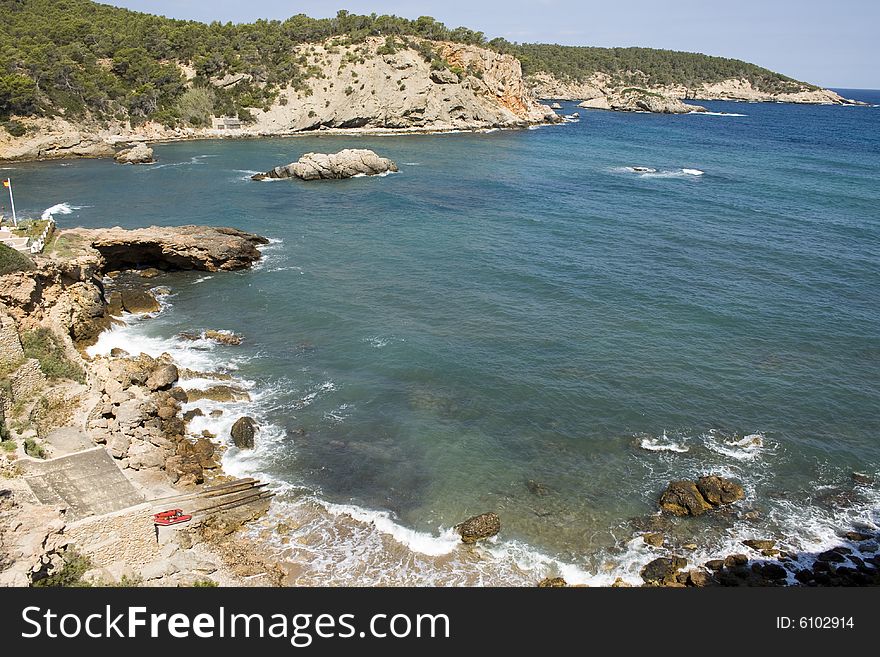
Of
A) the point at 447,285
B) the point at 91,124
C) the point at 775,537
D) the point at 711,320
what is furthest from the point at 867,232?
the point at 91,124

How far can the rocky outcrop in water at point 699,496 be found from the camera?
22.9 meters

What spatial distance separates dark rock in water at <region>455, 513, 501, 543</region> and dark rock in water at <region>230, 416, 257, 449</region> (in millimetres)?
9781

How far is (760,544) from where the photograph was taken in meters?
21.3

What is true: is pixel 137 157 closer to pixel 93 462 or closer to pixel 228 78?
pixel 228 78

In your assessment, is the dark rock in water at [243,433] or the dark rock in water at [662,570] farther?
the dark rock in water at [243,433]

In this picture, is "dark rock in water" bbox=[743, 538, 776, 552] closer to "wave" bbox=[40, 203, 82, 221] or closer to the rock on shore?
"wave" bbox=[40, 203, 82, 221]

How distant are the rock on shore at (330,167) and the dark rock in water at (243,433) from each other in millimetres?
57676

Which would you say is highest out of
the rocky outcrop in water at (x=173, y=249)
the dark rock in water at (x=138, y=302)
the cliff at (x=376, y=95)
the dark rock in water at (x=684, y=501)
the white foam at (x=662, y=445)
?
the cliff at (x=376, y=95)

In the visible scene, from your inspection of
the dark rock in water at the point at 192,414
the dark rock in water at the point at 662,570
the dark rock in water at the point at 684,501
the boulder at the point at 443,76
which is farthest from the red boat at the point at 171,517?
the boulder at the point at 443,76

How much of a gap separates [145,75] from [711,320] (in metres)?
110

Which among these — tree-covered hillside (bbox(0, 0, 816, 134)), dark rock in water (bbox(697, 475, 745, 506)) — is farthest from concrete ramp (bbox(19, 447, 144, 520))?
tree-covered hillside (bbox(0, 0, 816, 134))

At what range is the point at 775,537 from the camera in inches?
856

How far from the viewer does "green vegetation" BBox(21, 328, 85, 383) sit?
2578 cm

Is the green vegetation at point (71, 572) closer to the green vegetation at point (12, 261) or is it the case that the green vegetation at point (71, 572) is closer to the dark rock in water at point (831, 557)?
the green vegetation at point (12, 261)
